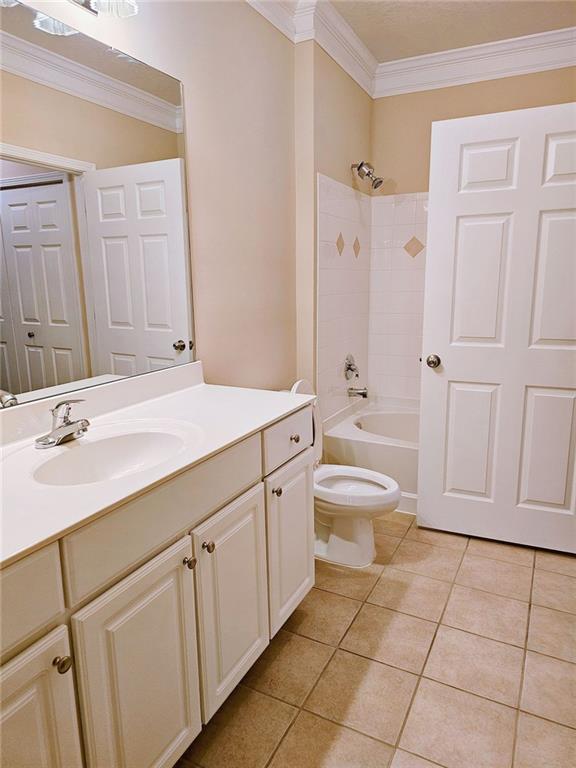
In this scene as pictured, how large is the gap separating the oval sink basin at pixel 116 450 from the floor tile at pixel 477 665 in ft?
3.81

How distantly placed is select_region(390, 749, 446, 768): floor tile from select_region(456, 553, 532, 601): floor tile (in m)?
0.91

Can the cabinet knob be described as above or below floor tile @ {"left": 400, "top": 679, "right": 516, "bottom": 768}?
above

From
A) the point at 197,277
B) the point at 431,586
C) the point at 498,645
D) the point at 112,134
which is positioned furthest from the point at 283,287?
the point at 498,645

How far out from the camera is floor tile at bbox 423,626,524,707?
167cm

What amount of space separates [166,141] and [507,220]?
4.90ft

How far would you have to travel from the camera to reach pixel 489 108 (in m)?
3.11

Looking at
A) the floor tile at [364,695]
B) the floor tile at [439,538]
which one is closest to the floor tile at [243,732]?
the floor tile at [364,695]

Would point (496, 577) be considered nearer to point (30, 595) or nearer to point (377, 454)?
point (377, 454)

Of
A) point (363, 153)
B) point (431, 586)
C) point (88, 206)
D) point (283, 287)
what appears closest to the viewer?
point (88, 206)

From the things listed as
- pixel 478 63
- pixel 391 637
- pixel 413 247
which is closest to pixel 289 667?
pixel 391 637

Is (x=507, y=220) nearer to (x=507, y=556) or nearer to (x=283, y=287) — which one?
(x=283, y=287)

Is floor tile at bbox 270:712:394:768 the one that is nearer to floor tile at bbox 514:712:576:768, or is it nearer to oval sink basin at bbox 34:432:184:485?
floor tile at bbox 514:712:576:768

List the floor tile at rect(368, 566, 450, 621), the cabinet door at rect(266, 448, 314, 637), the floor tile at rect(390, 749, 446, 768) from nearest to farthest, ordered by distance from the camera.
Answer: the floor tile at rect(390, 749, 446, 768) < the cabinet door at rect(266, 448, 314, 637) < the floor tile at rect(368, 566, 450, 621)

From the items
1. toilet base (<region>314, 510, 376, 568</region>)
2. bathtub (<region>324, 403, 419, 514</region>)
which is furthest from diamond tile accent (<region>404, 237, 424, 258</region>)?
toilet base (<region>314, 510, 376, 568</region>)
